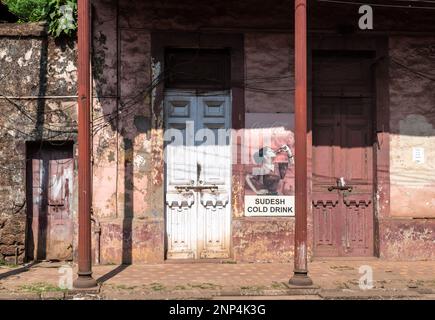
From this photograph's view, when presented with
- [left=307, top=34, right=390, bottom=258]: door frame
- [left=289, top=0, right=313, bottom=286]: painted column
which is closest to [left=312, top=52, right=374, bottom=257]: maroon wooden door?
[left=307, top=34, right=390, bottom=258]: door frame

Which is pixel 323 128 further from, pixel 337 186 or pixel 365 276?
pixel 365 276

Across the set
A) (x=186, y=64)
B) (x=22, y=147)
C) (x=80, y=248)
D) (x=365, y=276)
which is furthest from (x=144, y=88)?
(x=365, y=276)

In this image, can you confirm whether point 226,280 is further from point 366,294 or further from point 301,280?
point 366,294

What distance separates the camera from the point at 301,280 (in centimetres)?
771

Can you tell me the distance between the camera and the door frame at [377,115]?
9945 millimetres

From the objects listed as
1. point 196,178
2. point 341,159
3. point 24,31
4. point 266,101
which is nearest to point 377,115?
point 341,159

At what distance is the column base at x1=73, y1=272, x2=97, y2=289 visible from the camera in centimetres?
754

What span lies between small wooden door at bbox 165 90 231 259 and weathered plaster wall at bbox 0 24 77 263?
5.66 feet

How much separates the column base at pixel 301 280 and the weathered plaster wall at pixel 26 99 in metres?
4.05

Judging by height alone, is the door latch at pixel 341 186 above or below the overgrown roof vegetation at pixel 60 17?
below

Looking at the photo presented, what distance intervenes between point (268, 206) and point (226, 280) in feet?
6.59

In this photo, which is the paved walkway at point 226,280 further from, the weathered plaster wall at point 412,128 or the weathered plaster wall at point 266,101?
the weathered plaster wall at point 412,128

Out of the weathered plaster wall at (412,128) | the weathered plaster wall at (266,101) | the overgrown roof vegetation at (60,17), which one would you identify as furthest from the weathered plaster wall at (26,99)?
Result: the weathered plaster wall at (412,128)

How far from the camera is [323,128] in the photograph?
1016 cm
